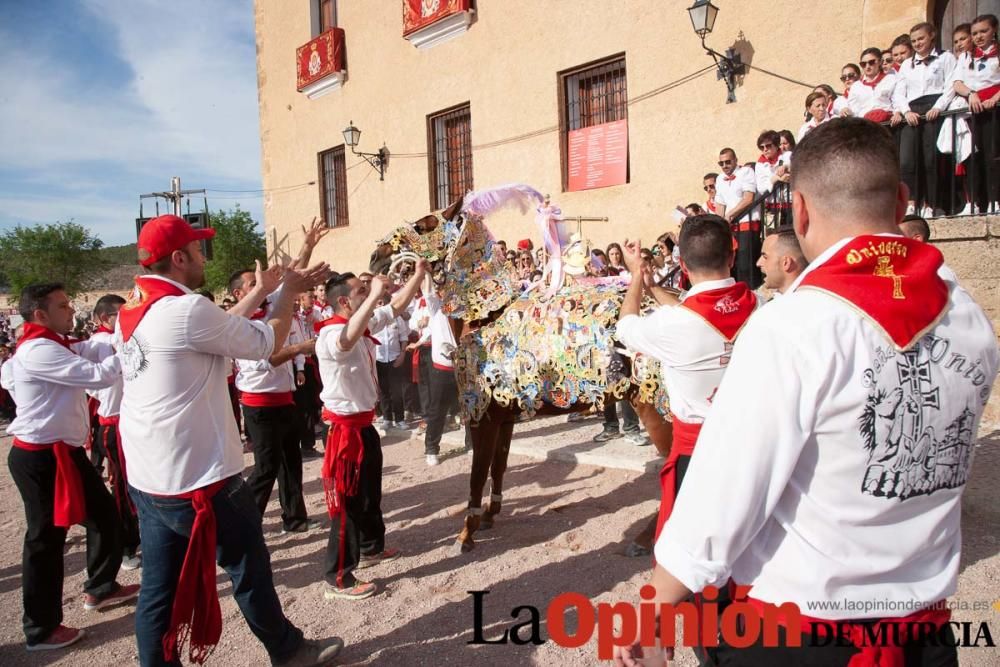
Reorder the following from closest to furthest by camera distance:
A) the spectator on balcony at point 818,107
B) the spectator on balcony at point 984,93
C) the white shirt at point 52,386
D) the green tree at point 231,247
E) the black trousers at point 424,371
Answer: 1. the white shirt at point 52,386
2. the spectator on balcony at point 984,93
3. the spectator on balcony at point 818,107
4. the black trousers at point 424,371
5. the green tree at point 231,247

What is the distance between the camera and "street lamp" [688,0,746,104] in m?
8.45

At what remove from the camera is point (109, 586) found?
3.99 metres

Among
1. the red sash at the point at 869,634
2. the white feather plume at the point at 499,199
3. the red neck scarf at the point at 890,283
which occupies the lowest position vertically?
the red sash at the point at 869,634

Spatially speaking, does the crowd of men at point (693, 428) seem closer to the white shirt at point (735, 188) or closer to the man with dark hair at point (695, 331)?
the man with dark hair at point (695, 331)

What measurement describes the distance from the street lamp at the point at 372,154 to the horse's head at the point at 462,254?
1026 cm

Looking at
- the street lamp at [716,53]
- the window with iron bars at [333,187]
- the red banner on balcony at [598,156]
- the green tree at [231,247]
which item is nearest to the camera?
the street lamp at [716,53]

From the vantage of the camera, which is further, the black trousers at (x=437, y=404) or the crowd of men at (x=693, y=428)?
the black trousers at (x=437, y=404)

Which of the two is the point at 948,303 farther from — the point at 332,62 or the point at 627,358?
the point at 332,62

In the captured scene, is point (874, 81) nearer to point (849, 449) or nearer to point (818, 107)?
point (818, 107)

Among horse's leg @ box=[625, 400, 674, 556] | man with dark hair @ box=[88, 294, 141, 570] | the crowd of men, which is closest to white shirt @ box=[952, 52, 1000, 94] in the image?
the crowd of men

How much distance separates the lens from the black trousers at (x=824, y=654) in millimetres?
1286

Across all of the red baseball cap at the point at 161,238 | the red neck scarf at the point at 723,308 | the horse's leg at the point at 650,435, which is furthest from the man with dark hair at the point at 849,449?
the horse's leg at the point at 650,435

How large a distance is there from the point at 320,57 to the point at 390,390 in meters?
9.92

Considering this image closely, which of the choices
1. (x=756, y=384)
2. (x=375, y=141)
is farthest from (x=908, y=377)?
(x=375, y=141)
